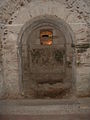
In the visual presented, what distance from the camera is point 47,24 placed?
4551 millimetres

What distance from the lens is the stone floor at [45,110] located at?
3971mm

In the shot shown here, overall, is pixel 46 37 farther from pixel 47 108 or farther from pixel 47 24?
pixel 47 108

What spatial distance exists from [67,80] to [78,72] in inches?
16.1

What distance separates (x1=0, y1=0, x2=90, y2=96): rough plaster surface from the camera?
4.34 meters

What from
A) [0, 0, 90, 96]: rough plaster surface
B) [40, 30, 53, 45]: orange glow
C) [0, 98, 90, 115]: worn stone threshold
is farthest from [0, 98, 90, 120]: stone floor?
[40, 30, 53, 45]: orange glow

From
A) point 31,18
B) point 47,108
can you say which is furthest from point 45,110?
point 31,18

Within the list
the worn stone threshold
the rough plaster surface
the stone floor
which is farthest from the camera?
the rough plaster surface

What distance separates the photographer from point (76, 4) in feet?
14.2

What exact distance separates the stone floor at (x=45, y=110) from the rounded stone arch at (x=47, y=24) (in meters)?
0.72

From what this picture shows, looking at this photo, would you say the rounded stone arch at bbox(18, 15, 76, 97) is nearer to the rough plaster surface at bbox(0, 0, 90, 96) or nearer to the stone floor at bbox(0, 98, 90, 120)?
the rough plaster surface at bbox(0, 0, 90, 96)

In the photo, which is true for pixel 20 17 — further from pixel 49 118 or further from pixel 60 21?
pixel 49 118

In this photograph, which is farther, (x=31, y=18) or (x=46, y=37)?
(x=46, y=37)

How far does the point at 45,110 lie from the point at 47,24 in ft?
7.18

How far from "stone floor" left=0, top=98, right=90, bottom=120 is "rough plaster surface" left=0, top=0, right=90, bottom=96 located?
0.63 meters
